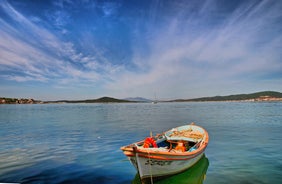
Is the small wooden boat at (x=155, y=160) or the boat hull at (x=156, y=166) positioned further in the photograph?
the boat hull at (x=156, y=166)

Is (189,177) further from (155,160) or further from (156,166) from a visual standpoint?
(155,160)

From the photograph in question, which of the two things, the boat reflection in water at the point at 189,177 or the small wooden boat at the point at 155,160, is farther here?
the boat reflection in water at the point at 189,177

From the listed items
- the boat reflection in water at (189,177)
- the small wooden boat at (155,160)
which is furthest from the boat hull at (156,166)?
the boat reflection in water at (189,177)

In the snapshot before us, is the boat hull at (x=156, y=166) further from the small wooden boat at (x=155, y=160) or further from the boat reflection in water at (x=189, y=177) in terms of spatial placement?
the boat reflection in water at (x=189, y=177)

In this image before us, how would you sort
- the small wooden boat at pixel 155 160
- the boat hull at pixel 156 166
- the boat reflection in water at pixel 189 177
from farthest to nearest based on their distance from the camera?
the boat reflection in water at pixel 189 177 → the boat hull at pixel 156 166 → the small wooden boat at pixel 155 160

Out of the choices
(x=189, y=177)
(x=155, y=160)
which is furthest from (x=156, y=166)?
(x=189, y=177)

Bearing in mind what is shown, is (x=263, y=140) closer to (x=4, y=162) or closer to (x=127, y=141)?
(x=127, y=141)

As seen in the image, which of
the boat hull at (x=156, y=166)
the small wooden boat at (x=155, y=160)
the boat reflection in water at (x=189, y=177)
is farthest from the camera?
the boat reflection in water at (x=189, y=177)

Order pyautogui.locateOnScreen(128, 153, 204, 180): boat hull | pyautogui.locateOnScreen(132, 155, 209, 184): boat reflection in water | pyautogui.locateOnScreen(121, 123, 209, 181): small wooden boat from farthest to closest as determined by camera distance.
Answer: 1. pyautogui.locateOnScreen(132, 155, 209, 184): boat reflection in water
2. pyautogui.locateOnScreen(128, 153, 204, 180): boat hull
3. pyautogui.locateOnScreen(121, 123, 209, 181): small wooden boat

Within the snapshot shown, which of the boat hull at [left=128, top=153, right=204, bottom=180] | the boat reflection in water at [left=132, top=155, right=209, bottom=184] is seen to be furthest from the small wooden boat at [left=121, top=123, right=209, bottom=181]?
the boat reflection in water at [left=132, top=155, right=209, bottom=184]

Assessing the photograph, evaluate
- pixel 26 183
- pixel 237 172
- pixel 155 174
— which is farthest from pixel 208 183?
pixel 26 183

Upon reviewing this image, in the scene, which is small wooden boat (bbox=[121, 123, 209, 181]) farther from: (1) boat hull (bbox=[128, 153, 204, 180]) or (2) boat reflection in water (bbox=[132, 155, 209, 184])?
(2) boat reflection in water (bbox=[132, 155, 209, 184])

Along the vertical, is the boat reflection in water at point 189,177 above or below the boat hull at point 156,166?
below

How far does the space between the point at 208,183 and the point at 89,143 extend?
14545 mm
